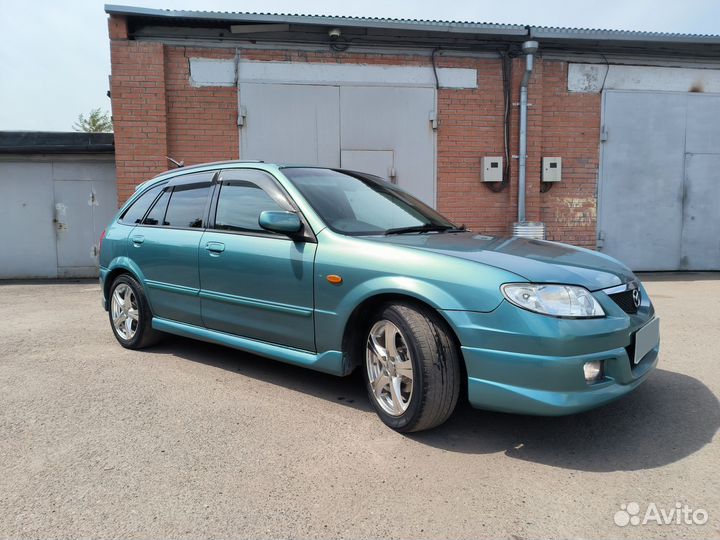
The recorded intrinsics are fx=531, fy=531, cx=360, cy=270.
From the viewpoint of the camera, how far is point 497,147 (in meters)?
9.16

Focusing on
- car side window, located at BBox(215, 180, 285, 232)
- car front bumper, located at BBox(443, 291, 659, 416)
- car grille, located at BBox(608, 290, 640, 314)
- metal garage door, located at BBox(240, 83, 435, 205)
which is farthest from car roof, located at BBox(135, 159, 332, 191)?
metal garage door, located at BBox(240, 83, 435, 205)

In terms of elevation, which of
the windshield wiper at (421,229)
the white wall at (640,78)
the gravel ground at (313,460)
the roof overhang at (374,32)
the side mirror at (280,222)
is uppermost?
the roof overhang at (374,32)

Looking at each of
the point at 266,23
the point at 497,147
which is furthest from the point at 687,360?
the point at 266,23

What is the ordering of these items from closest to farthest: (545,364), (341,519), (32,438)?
1. (341,519)
2. (545,364)
3. (32,438)

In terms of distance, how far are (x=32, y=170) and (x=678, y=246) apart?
12.1m

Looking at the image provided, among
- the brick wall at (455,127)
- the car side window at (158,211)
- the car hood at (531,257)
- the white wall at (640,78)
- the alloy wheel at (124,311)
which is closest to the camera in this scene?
the car hood at (531,257)

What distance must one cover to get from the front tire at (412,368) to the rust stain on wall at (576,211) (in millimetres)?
7254

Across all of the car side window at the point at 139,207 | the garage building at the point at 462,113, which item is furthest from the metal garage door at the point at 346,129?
the car side window at the point at 139,207

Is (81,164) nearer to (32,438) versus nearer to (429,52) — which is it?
(429,52)

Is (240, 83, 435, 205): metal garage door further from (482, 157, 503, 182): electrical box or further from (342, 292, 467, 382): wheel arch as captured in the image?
(342, 292, 467, 382): wheel arch

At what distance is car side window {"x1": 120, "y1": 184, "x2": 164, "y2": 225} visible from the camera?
4.86 meters

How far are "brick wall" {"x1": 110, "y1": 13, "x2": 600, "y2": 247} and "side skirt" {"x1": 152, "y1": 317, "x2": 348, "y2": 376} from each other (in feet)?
15.6

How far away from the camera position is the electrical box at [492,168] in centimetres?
902

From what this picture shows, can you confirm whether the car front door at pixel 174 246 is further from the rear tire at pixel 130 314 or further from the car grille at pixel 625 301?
the car grille at pixel 625 301
